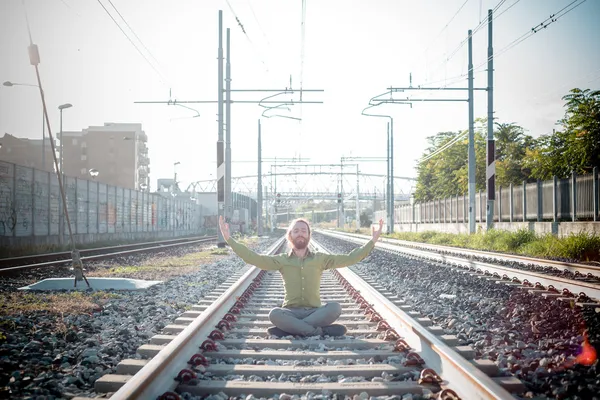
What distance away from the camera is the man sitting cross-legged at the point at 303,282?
18.1 feet

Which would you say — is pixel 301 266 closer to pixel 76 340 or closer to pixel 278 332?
pixel 278 332

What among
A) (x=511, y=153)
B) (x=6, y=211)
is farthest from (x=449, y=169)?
(x=6, y=211)

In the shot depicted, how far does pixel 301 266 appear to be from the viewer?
18.5ft

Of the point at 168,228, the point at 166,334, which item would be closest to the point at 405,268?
the point at 166,334

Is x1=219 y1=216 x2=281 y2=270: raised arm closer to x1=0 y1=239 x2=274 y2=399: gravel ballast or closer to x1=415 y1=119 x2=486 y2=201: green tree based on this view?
x1=0 y1=239 x2=274 y2=399: gravel ballast

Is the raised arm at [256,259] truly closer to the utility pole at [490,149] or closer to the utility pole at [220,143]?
the utility pole at [220,143]

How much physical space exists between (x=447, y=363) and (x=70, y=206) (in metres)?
27.0

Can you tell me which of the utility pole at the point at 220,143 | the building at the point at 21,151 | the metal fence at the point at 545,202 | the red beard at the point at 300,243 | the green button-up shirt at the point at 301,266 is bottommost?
the green button-up shirt at the point at 301,266

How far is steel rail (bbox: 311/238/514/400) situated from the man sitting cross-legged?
68 cm

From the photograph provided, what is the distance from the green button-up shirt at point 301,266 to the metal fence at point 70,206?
19.4 meters

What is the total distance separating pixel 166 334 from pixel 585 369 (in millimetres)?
3822

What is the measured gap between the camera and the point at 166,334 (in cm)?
528

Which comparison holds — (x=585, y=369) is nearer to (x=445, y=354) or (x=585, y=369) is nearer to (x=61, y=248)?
(x=445, y=354)

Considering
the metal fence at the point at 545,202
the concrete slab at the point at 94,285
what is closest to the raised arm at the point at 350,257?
the concrete slab at the point at 94,285
